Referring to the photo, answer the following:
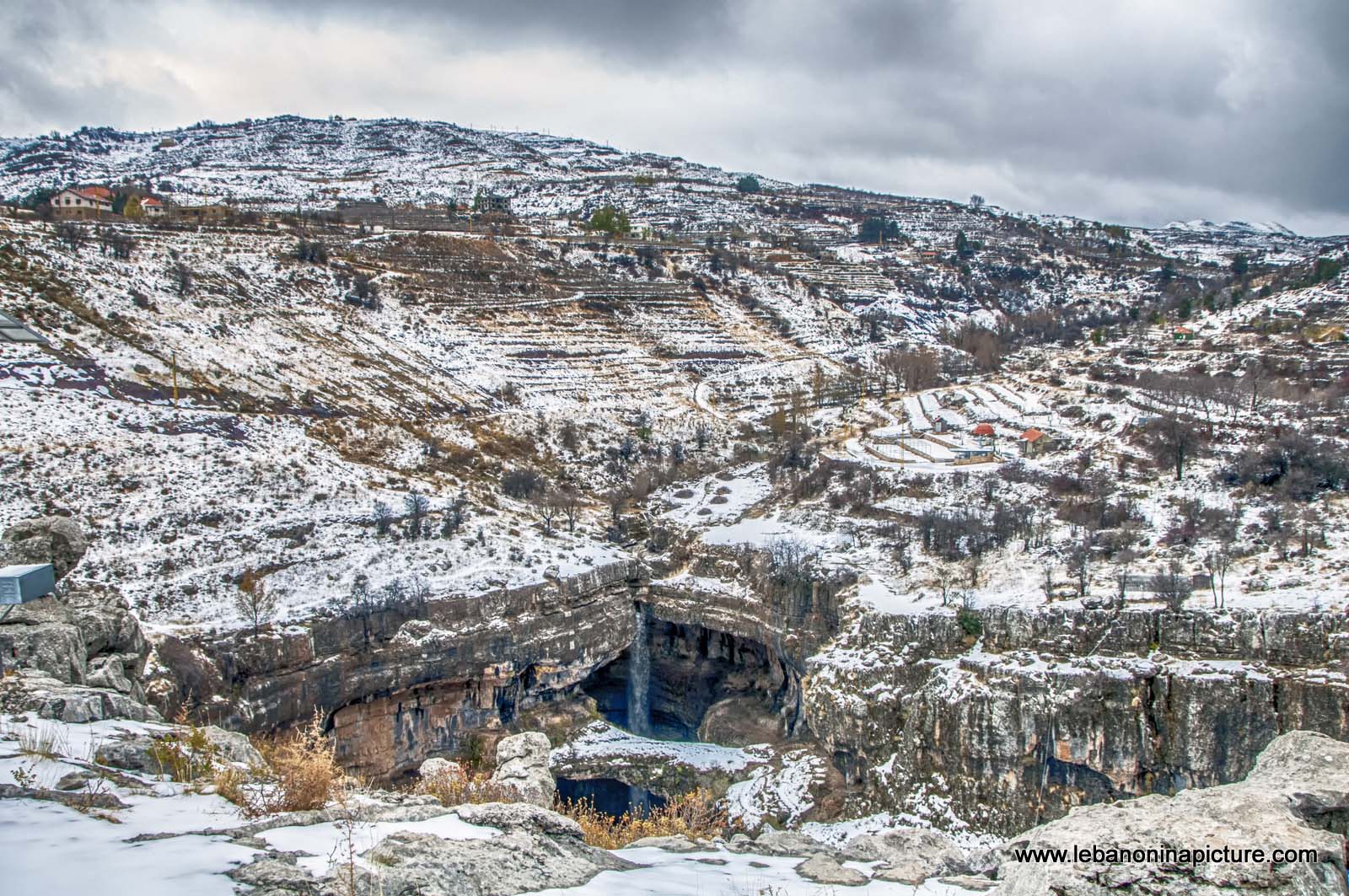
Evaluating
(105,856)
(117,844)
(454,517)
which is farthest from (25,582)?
(454,517)

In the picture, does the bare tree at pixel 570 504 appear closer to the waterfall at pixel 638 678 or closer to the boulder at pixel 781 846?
the waterfall at pixel 638 678

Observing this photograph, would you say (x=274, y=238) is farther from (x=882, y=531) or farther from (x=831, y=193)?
(x=831, y=193)

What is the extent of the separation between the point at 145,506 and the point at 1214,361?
6161cm

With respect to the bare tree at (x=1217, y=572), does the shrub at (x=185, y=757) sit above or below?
below

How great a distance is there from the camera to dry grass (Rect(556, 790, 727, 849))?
29.9 feet

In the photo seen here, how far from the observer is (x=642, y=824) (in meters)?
13.0

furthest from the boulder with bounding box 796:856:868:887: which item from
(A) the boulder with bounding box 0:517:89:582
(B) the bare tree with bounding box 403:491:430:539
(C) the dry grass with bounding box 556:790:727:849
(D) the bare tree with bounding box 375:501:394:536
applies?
(D) the bare tree with bounding box 375:501:394:536

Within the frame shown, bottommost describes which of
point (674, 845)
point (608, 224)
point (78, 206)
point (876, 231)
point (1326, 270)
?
point (674, 845)

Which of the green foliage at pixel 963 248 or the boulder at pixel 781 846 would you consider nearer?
the boulder at pixel 781 846

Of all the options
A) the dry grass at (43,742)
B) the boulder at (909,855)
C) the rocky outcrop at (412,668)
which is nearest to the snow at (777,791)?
the rocky outcrop at (412,668)

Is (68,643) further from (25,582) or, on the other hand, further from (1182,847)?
(1182,847)

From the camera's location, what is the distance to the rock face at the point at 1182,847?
5219 mm

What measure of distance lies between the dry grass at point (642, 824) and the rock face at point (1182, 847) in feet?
13.7

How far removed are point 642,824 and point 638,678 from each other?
24177mm
